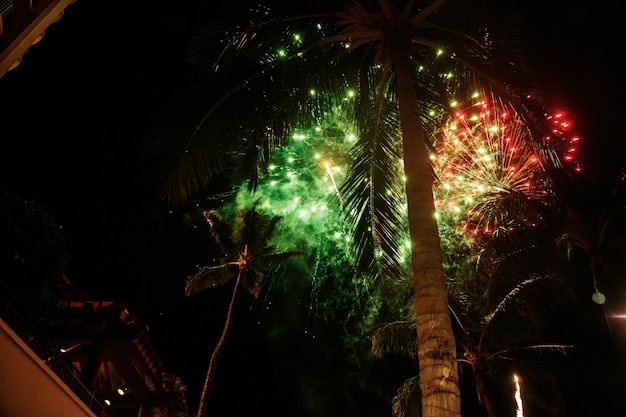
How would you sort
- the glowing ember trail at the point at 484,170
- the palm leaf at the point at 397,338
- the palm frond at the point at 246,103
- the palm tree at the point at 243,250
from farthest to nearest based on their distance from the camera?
the palm tree at the point at 243,250 → the palm leaf at the point at 397,338 → the glowing ember trail at the point at 484,170 → the palm frond at the point at 246,103

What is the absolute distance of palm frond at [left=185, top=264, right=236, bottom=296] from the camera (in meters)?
17.9

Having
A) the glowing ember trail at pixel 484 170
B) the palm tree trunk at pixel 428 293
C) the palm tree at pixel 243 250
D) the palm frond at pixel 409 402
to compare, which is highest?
the palm tree at pixel 243 250

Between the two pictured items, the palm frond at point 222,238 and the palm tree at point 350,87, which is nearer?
the palm tree at point 350,87

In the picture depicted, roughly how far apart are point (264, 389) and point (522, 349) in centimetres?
1603

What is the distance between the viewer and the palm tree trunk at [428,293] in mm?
4270

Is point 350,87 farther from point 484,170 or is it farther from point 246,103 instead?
point 484,170

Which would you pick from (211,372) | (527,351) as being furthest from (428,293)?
(211,372)

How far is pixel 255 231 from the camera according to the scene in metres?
18.5

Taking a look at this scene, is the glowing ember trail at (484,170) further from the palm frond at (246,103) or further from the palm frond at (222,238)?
the palm frond at (222,238)

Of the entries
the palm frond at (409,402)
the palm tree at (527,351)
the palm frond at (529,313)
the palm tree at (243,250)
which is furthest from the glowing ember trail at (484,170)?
the palm tree at (243,250)

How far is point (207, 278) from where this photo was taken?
18.2 meters

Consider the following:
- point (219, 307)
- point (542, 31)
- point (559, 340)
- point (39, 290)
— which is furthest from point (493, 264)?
point (219, 307)

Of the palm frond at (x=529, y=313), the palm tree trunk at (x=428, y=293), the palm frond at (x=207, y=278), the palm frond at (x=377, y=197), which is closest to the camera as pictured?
the palm tree trunk at (x=428, y=293)

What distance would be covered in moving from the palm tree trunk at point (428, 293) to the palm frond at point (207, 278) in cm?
1313
